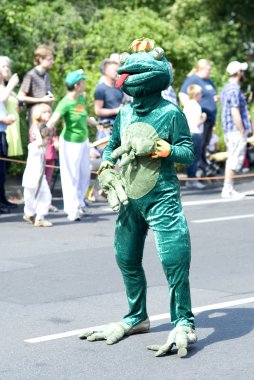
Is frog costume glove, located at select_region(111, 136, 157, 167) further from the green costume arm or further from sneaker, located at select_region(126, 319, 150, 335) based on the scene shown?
sneaker, located at select_region(126, 319, 150, 335)

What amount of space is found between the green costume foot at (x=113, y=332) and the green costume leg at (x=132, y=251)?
0.05 m

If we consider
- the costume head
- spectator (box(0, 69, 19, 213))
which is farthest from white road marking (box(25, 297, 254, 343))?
spectator (box(0, 69, 19, 213))

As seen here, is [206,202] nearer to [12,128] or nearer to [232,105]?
[232,105]

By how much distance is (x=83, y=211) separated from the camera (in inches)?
557

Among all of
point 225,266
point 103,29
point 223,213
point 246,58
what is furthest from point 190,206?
point 246,58

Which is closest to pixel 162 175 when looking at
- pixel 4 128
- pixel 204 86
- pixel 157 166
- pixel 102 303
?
pixel 157 166

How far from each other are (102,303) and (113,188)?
1.65 m

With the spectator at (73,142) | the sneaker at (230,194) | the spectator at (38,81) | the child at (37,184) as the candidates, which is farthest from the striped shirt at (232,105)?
the child at (37,184)

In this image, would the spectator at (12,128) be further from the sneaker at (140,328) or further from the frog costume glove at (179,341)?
the frog costume glove at (179,341)

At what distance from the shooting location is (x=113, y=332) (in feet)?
23.7

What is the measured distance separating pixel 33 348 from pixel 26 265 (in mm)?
3221

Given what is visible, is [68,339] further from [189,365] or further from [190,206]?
[190,206]

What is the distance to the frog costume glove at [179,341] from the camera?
6.73 m

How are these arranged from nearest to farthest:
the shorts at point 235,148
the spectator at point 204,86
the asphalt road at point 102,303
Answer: the asphalt road at point 102,303
the shorts at point 235,148
the spectator at point 204,86
